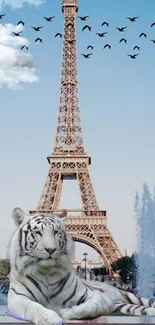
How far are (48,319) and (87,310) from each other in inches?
31.8

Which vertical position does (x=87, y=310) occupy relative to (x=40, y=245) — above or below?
below

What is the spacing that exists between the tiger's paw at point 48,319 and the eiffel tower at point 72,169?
4418 centimetres

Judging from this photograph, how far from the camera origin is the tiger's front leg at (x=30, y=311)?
504 centimetres

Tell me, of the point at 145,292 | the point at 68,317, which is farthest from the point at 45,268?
the point at 145,292

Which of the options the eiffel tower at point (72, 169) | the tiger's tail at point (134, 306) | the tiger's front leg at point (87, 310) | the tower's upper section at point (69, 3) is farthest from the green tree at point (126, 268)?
the tiger's front leg at point (87, 310)

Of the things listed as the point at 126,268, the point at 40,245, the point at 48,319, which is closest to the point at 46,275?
the point at 40,245

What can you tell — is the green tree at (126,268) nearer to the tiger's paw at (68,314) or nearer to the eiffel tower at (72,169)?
the eiffel tower at (72,169)

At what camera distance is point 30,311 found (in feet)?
17.5

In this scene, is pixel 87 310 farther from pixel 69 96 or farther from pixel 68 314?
pixel 69 96

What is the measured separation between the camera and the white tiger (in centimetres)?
559

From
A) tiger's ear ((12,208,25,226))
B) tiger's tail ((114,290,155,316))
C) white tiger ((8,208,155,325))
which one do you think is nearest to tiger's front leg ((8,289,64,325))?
white tiger ((8,208,155,325))

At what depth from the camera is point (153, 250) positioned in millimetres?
26766

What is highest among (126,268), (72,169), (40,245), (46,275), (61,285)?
(72,169)

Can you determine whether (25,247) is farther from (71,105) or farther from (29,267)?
(71,105)
